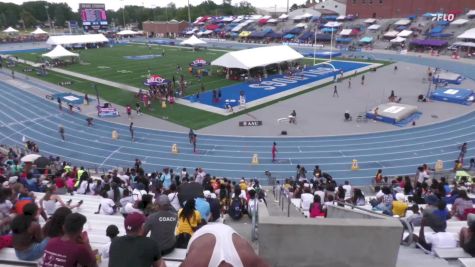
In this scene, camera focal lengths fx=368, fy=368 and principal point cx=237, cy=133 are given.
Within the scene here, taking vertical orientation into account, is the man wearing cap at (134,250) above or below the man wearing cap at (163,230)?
above

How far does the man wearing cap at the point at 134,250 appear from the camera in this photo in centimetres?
403

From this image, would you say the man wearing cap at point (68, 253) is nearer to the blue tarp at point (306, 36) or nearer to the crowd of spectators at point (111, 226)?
the crowd of spectators at point (111, 226)

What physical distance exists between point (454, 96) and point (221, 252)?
1285 inches

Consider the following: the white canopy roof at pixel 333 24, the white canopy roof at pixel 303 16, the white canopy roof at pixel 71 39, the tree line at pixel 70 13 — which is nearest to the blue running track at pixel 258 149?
the white canopy roof at pixel 71 39

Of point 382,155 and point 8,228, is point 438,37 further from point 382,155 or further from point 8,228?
point 8,228

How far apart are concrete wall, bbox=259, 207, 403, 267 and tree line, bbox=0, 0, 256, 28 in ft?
404

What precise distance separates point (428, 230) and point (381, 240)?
107 inches

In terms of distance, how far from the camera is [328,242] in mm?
4871

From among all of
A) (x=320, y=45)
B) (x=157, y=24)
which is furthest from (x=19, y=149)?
(x=157, y=24)

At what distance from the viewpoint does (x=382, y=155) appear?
20.4 m

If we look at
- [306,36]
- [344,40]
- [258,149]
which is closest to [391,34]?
[344,40]

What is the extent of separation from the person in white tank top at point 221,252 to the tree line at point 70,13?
12440 cm

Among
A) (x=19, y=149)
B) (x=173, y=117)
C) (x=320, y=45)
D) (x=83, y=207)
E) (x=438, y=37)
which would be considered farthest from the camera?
(x=320, y=45)

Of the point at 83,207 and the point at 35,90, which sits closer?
the point at 83,207
